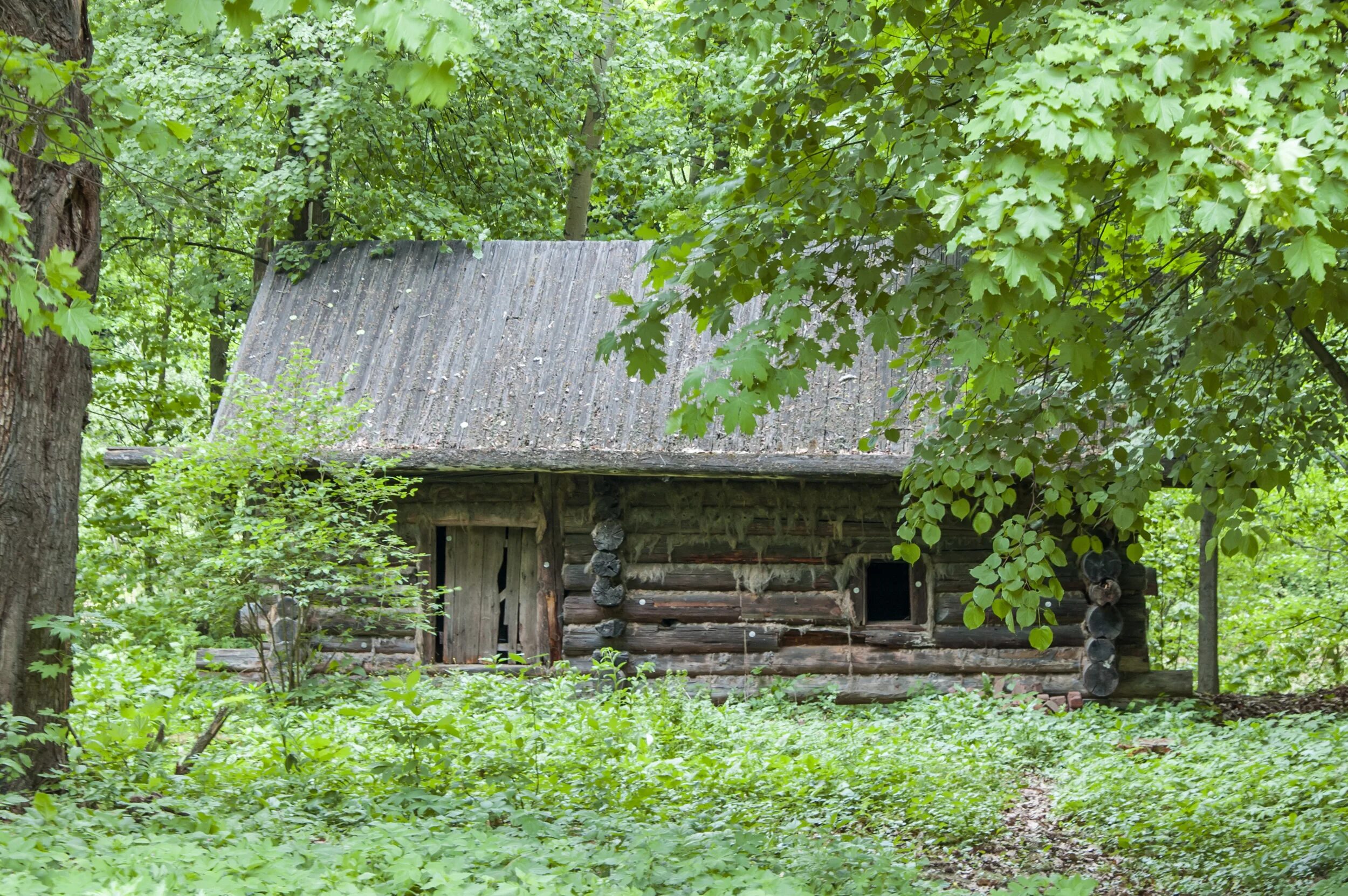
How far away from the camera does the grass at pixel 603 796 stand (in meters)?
4.47

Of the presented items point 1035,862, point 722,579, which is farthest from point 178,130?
point 722,579

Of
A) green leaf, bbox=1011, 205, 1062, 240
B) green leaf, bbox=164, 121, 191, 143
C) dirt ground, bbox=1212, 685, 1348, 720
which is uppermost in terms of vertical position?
green leaf, bbox=164, 121, 191, 143

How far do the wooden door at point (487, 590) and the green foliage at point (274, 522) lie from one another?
1920 millimetres

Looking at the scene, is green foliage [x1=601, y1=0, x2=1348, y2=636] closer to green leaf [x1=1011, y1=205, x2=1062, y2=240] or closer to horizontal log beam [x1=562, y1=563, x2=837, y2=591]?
green leaf [x1=1011, y1=205, x2=1062, y2=240]

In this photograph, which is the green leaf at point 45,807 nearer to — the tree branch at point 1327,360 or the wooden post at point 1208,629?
the tree branch at point 1327,360

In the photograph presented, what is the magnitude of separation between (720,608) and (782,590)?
0.61m

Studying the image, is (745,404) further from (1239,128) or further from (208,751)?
(208,751)

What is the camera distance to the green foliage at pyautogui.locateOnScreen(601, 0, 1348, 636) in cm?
335

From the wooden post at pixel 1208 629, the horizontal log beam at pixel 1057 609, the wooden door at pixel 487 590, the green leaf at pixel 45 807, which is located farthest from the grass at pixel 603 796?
the wooden post at pixel 1208 629

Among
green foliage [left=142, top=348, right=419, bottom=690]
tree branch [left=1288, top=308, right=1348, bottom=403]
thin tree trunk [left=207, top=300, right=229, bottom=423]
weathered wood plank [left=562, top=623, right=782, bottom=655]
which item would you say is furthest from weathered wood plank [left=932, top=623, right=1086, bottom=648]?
thin tree trunk [left=207, top=300, right=229, bottom=423]

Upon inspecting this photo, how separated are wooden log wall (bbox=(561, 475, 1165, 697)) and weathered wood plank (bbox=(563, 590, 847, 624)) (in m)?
0.01

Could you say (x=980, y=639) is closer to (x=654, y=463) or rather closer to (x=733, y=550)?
(x=733, y=550)

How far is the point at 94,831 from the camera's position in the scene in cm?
477

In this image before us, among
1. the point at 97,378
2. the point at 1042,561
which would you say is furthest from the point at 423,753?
the point at 97,378
